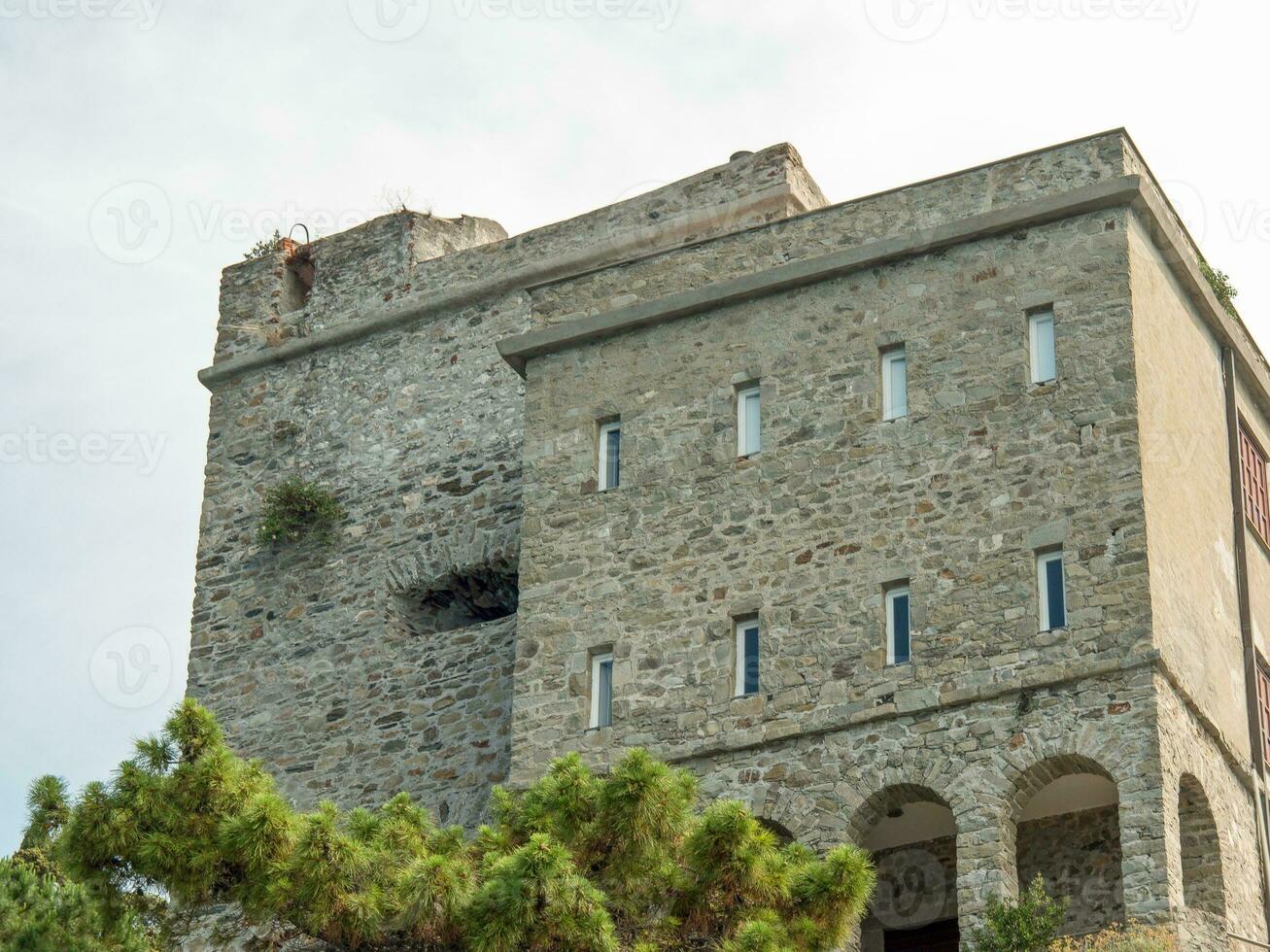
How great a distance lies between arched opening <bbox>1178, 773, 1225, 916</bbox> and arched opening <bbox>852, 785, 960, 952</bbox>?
2.08 metres

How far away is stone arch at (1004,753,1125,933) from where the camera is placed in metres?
23.2

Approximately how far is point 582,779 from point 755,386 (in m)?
5.97

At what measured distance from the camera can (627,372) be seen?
88.9ft

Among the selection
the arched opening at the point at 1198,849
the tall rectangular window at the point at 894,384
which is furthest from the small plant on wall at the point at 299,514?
the arched opening at the point at 1198,849

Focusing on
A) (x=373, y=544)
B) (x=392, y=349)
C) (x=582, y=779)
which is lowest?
(x=582, y=779)

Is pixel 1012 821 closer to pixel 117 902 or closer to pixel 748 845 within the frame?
pixel 748 845

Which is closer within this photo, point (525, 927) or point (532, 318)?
point (525, 927)

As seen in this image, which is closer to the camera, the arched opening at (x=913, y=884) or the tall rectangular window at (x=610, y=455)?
the arched opening at (x=913, y=884)

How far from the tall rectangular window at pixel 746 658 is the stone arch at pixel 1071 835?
275cm

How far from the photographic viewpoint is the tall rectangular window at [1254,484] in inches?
1064

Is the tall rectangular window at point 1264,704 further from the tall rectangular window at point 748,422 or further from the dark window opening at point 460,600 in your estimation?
the dark window opening at point 460,600

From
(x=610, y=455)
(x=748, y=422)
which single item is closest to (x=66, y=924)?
(x=610, y=455)

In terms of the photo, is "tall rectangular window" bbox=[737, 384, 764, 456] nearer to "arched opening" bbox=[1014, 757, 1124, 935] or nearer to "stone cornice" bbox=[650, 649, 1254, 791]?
"stone cornice" bbox=[650, 649, 1254, 791]

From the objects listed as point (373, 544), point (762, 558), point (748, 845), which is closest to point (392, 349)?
point (373, 544)
